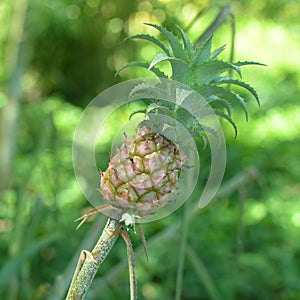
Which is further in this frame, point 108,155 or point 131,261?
point 108,155

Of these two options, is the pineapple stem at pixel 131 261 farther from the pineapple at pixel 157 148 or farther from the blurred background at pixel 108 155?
the blurred background at pixel 108 155

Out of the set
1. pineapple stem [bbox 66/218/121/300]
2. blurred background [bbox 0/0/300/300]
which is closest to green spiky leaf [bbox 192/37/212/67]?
pineapple stem [bbox 66/218/121/300]

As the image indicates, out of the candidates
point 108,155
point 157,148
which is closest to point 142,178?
point 157,148

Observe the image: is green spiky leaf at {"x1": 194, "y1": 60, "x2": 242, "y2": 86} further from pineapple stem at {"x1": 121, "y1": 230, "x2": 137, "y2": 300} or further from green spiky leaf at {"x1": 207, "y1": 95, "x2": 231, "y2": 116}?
pineapple stem at {"x1": 121, "y1": 230, "x2": 137, "y2": 300}

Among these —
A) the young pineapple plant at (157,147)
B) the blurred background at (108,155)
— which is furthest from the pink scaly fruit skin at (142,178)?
the blurred background at (108,155)

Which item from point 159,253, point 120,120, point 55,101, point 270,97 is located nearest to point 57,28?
point 55,101

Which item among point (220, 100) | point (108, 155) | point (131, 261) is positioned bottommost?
point (131, 261)

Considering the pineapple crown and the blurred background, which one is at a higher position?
the blurred background

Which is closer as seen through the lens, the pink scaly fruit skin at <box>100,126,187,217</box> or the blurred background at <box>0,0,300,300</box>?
the pink scaly fruit skin at <box>100,126,187,217</box>

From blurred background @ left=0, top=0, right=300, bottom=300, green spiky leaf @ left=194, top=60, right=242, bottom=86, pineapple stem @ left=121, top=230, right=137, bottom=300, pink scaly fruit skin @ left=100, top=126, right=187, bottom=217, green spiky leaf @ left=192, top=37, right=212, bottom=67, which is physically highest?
blurred background @ left=0, top=0, right=300, bottom=300

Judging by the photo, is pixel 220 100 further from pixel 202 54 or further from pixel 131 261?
pixel 131 261
